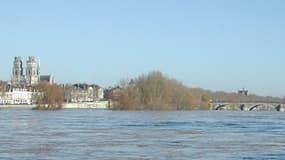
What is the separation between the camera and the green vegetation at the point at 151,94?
109 metres

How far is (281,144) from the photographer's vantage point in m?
32.5

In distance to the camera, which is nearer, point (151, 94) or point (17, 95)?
point (151, 94)

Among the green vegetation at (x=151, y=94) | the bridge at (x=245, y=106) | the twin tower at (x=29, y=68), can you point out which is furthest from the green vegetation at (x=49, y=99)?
the twin tower at (x=29, y=68)

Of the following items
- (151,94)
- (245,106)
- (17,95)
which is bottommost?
(245,106)

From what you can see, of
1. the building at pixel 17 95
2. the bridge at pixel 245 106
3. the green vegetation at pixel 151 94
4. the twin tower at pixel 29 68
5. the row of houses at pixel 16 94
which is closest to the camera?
the green vegetation at pixel 151 94

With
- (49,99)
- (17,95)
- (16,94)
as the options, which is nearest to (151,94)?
(49,99)

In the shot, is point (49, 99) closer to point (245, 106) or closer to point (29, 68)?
point (245, 106)

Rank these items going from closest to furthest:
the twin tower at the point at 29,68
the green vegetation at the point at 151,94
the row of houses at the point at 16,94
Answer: the green vegetation at the point at 151,94, the row of houses at the point at 16,94, the twin tower at the point at 29,68

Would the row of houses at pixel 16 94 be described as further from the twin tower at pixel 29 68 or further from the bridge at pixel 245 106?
the bridge at pixel 245 106

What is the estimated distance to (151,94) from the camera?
109 metres

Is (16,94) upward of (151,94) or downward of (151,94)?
upward

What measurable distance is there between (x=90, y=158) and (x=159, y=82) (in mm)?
85289

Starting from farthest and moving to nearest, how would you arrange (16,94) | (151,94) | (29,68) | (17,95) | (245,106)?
(29,68)
(16,94)
(17,95)
(245,106)
(151,94)

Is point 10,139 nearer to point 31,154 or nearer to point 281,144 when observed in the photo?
point 31,154
